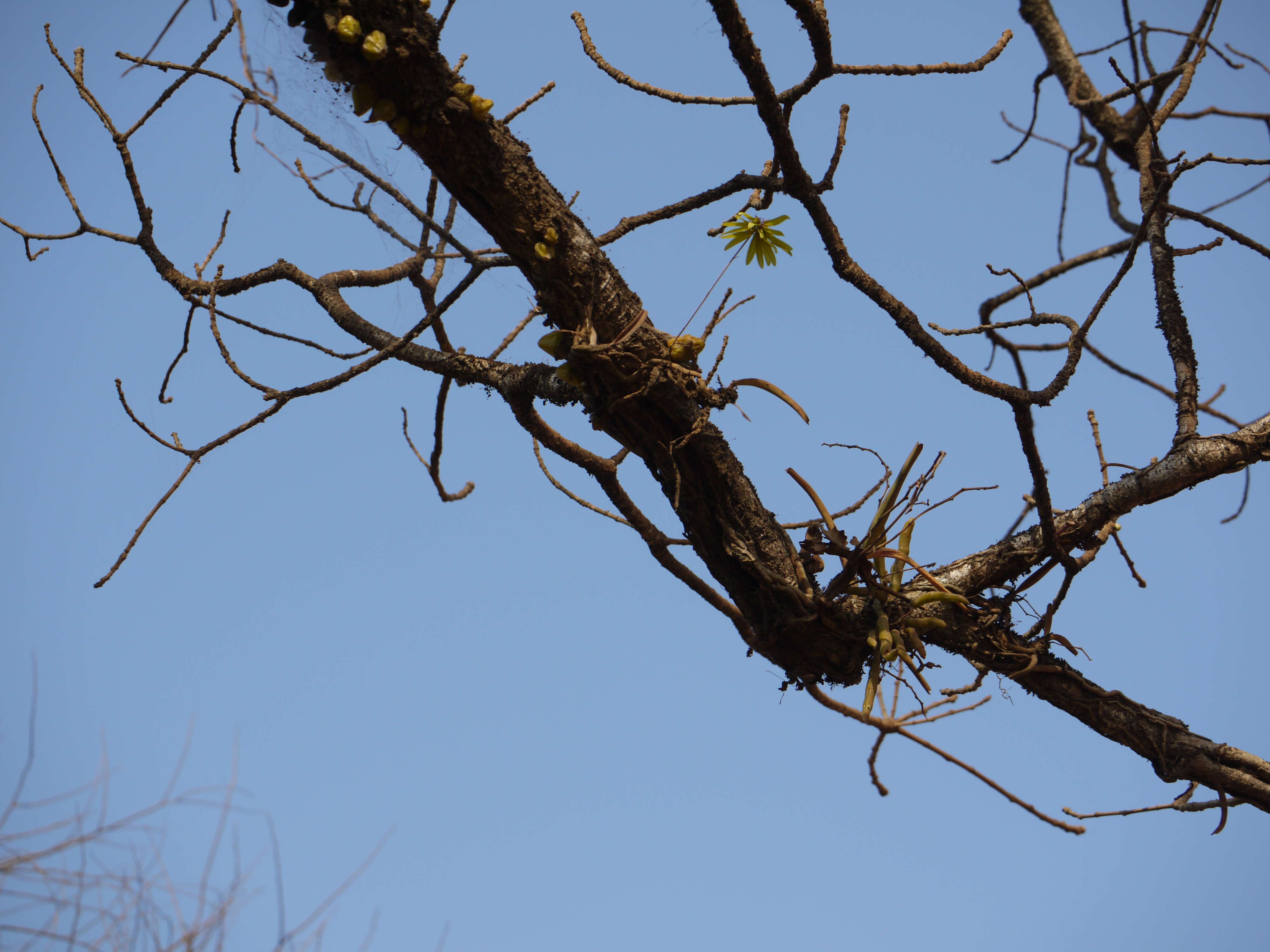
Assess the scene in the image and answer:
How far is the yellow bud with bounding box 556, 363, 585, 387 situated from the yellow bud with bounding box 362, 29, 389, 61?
1.62 ft

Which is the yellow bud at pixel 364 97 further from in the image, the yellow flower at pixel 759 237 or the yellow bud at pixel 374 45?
the yellow flower at pixel 759 237

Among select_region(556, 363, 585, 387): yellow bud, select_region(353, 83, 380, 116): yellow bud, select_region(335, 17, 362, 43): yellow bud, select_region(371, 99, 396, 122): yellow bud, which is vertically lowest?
select_region(556, 363, 585, 387): yellow bud

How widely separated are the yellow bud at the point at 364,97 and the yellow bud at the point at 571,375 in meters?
0.45

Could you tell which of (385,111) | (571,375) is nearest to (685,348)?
(571,375)

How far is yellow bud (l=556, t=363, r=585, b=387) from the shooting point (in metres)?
1.36

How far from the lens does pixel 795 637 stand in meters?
1.65

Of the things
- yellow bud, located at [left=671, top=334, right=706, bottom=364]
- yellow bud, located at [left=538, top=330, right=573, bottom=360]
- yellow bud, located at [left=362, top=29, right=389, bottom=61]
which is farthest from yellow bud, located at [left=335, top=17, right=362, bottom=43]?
yellow bud, located at [left=671, top=334, right=706, bottom=364]

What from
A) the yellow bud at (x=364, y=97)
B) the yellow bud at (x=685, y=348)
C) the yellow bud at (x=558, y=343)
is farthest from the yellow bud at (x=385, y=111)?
the yellow bud at (x=685, y=348)

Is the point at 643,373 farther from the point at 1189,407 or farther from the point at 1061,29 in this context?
the point at 1061,29

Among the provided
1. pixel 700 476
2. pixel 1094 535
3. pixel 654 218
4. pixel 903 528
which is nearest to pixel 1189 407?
Result: pixel 1094 535

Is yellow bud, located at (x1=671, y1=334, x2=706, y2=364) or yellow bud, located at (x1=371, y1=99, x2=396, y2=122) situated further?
yellow bud, located at (x1=671, y1=334, x2=706, y2=364)

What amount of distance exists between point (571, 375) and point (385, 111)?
0.45m

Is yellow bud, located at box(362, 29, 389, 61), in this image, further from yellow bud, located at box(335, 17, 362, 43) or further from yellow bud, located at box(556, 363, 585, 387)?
yellow bud, located at box(556, 363, 585, 387)

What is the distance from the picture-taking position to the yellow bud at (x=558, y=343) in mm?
1344
